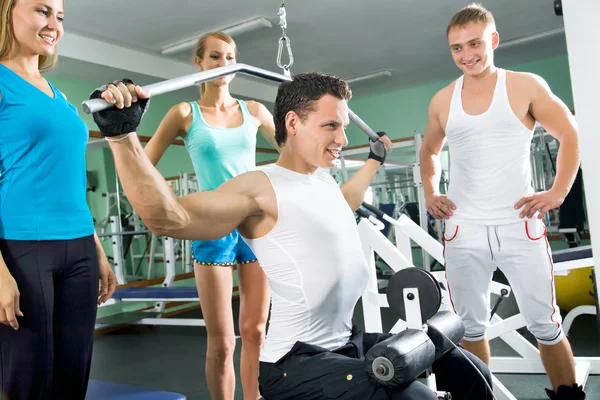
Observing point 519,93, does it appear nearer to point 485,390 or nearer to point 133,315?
point 485,390

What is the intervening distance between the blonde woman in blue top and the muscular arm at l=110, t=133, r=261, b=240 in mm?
305

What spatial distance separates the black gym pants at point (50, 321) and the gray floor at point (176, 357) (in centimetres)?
170

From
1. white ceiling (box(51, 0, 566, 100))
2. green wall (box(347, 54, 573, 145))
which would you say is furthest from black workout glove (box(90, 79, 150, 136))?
green wall (box(347, 54, 573, 145))

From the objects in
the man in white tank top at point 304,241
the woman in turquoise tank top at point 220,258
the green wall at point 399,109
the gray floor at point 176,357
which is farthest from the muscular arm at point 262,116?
the green wall at point 399,109

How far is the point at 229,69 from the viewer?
1373mm

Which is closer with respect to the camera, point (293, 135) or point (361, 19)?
point (293, 135)

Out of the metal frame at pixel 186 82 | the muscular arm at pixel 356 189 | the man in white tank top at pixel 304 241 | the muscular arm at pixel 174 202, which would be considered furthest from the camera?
the muscular arm at pixel 356 189

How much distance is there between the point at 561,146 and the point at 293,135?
109cm

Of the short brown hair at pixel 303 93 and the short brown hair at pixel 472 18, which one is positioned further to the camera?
the short brown hair at pixel 472 18

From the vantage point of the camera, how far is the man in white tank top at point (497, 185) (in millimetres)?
1912

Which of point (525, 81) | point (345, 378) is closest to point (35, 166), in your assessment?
point (345, 378)

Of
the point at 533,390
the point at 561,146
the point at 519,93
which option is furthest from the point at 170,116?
the point at 533,390

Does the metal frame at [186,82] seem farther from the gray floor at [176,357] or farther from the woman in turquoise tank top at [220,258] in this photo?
the gray floor at [176,357]

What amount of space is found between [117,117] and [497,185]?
1.44 metres
